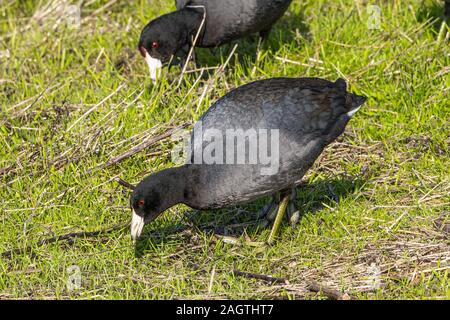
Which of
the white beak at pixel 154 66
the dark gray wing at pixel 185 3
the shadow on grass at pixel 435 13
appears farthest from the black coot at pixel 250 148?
the shadow on grass at pixel 435 13

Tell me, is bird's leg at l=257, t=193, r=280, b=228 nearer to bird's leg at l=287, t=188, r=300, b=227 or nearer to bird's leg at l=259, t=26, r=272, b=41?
bird's leg at l=287, t=188, r=300, b=227

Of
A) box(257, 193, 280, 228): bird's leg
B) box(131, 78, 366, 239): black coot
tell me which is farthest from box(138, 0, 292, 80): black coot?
box(257, 193, 280, 228): bird's leg

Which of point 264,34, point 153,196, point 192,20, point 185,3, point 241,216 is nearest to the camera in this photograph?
point 153,196

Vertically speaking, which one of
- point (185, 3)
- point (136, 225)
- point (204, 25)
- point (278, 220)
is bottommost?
point (278, 220)

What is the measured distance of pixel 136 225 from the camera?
4254mm

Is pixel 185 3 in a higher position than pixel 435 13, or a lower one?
higher

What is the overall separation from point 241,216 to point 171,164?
57 cm

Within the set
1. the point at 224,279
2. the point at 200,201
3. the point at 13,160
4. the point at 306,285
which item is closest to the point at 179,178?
the point at 200,201

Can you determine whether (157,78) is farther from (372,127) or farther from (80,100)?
(372,127)

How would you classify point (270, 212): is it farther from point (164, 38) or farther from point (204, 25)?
point (204, 25)

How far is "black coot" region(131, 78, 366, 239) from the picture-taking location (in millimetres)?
4250

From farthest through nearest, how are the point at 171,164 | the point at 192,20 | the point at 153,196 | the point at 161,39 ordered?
the point at 192,20 → the point at 161,39 → the point at 171,164 → the point at 153,196

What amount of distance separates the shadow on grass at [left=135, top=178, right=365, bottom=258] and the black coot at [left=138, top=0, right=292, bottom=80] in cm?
127

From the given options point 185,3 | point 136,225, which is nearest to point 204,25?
point 185,3
